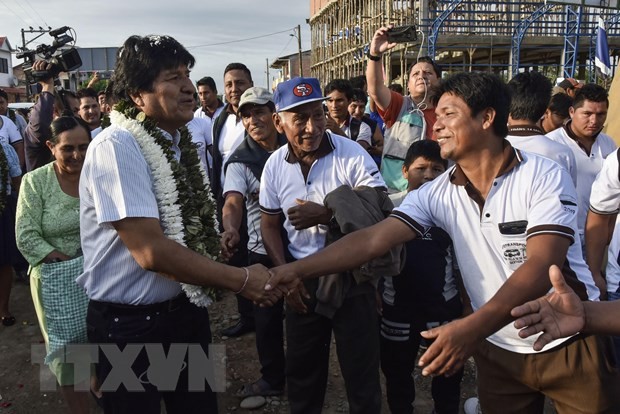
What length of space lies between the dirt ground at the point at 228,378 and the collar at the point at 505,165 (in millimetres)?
2002

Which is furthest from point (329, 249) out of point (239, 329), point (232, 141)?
point (232, 141)

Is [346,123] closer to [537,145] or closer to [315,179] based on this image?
[537,145]

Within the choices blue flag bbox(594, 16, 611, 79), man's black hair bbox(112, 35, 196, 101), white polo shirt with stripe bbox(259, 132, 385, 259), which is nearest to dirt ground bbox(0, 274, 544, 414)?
white polo shirt with stripe bbox(259, 132, 385, 259)

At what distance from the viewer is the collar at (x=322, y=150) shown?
2.87 m

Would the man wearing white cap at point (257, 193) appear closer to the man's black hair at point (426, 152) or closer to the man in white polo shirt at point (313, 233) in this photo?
the man in white polo shirt at point (313, 233)

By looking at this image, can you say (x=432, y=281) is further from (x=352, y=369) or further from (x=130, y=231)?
(x=130, y=231)

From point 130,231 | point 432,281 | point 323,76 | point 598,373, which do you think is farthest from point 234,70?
point 323,76

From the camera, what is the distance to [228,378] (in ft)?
13.1

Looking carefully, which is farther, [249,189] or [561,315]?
[249,189]

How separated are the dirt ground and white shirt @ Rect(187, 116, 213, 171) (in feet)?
5.65

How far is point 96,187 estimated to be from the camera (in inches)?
77.5

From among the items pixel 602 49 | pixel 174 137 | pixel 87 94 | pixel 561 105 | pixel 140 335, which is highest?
pixel 602 49

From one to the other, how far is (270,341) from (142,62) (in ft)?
7.55

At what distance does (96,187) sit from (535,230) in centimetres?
171
